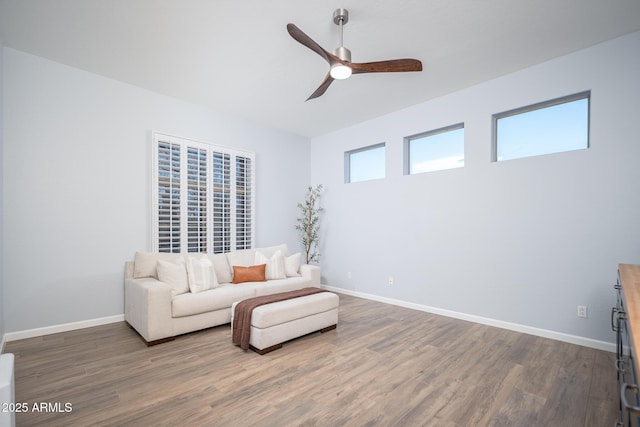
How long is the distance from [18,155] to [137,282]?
6.20ft

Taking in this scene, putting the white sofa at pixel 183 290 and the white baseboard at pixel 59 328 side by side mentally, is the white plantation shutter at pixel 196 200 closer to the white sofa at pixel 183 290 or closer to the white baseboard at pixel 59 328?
the white sofa at pixel 183 290

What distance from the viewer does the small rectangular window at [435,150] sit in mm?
4258

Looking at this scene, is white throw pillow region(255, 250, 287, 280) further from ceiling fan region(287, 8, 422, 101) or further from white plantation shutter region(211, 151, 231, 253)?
ceiling fan region(287, 8, 422, 101)

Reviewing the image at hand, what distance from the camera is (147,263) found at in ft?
12.3

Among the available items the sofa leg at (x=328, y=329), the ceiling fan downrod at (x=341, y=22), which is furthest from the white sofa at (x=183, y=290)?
the ceiling fan downrod at (x=341, y=22)

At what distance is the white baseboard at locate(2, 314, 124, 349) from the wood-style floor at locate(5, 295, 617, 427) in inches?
4.5

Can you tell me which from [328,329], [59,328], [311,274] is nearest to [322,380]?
[328,329]

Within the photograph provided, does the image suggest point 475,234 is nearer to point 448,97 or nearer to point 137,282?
point 448,97

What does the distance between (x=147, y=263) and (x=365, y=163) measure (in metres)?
3.87

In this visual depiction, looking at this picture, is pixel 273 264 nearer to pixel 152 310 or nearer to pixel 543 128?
pixel 152 310

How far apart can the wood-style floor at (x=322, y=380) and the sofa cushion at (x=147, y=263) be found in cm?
Result: 68

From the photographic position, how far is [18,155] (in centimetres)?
327

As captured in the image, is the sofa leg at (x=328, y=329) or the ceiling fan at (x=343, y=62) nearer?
the ceiling fan at (x=343, y=62)

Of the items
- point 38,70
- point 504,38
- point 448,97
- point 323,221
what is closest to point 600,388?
point 504,38
